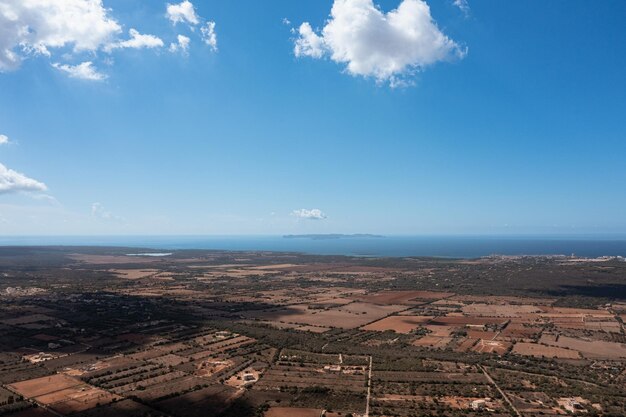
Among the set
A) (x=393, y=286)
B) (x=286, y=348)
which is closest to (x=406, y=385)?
(x=286, y=348)

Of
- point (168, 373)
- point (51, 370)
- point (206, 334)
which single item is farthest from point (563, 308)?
point (51, 370)

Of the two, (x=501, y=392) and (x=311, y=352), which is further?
(x=311, y=352)

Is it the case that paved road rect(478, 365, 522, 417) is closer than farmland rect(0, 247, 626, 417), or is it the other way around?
paved road rect(478, 365, 522, 417)

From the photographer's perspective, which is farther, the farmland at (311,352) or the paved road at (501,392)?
the farmland at (311,352)

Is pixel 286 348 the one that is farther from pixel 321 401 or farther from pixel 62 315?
pixel 62 315

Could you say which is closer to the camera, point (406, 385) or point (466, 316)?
point (406, 385)

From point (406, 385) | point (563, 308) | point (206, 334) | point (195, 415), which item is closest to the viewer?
point (195, 415)

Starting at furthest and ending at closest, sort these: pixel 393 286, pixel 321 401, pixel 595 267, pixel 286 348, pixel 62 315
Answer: pixel 595 267
pixel 393 286
pixel 62 315
pixel 286 348
pixel 321 401
